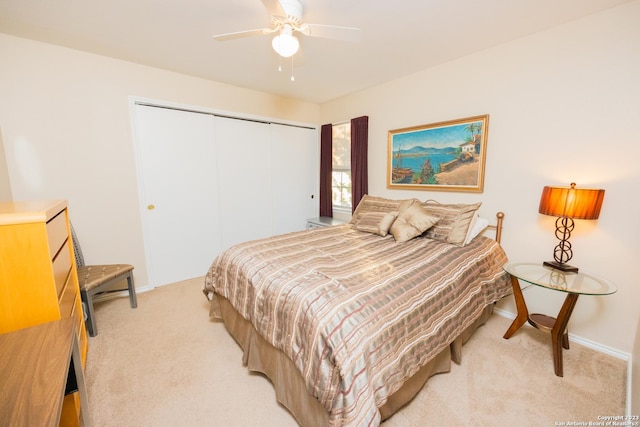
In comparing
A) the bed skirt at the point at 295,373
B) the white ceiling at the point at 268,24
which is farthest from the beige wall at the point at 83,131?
the bed skirt at the point at 295,373

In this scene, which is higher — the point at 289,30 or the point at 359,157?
the point at 289,30

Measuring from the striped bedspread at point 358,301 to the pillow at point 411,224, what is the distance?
93 millimetres

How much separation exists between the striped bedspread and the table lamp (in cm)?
43

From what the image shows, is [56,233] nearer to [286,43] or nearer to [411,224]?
[286,43]

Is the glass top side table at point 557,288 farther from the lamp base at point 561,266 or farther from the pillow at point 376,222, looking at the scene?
the pillow at point 376,222

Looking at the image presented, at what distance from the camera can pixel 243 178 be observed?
358 centimetres

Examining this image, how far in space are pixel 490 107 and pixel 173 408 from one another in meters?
3.38

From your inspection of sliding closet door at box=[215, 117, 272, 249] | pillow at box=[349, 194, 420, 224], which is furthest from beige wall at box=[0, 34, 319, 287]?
pillow at box=[349, 194, 420, 224]

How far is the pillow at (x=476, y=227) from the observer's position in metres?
2.21

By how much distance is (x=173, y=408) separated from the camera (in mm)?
1477

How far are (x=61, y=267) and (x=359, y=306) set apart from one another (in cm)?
170

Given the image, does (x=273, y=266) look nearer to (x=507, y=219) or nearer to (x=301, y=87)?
(x=507, y=219)

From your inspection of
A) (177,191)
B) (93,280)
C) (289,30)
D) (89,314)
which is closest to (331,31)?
(289,30)

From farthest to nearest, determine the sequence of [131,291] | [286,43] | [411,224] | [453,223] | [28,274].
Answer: [131,291] → [411,224] → [453,223] → [286,43] → [28,274]
